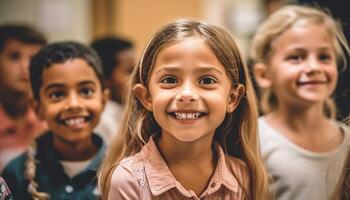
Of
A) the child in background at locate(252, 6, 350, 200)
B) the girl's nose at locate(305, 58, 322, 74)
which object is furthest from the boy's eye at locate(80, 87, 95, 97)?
the girl's nose at locate(305, 58, 322, 74)

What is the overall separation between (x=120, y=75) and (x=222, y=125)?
1.08 meters

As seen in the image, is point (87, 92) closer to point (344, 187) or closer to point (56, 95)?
point (56, 95)

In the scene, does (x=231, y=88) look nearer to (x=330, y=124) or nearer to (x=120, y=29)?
(x=330, y=124)

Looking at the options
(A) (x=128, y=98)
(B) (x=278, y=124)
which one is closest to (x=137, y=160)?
(A) (x=128, y=98)

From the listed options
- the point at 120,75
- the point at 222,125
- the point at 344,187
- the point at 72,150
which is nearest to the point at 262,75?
the point at 222,125

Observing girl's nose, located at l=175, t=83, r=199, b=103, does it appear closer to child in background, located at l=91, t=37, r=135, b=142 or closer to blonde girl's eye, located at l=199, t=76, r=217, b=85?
blonde girl's eye, located at l=199, t=76, r=217, b=85

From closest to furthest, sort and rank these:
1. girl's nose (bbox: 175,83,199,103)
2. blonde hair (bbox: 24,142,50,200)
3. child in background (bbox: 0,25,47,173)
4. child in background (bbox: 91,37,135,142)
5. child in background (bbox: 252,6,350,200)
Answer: girl's nose (bbox: 175,83,199,103) → blonde hair (bbox: 24,142,50,200) → child in background (bbox: 252,6,350,200) → child in background (bbox: 0,25,47,173) → child in background (bbox: 91,37,135,142)

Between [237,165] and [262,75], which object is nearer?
[237,165]

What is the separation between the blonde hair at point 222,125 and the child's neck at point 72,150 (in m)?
0.25

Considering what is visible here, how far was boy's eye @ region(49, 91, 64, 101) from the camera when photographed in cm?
137

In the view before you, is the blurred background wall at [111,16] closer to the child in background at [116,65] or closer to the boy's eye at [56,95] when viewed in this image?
the child in background at [116,65]

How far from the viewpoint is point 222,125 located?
4.04ft

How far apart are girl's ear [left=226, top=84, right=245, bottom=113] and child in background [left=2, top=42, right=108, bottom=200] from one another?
→ 439 millimetres

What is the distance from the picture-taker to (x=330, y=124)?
1579 mm
